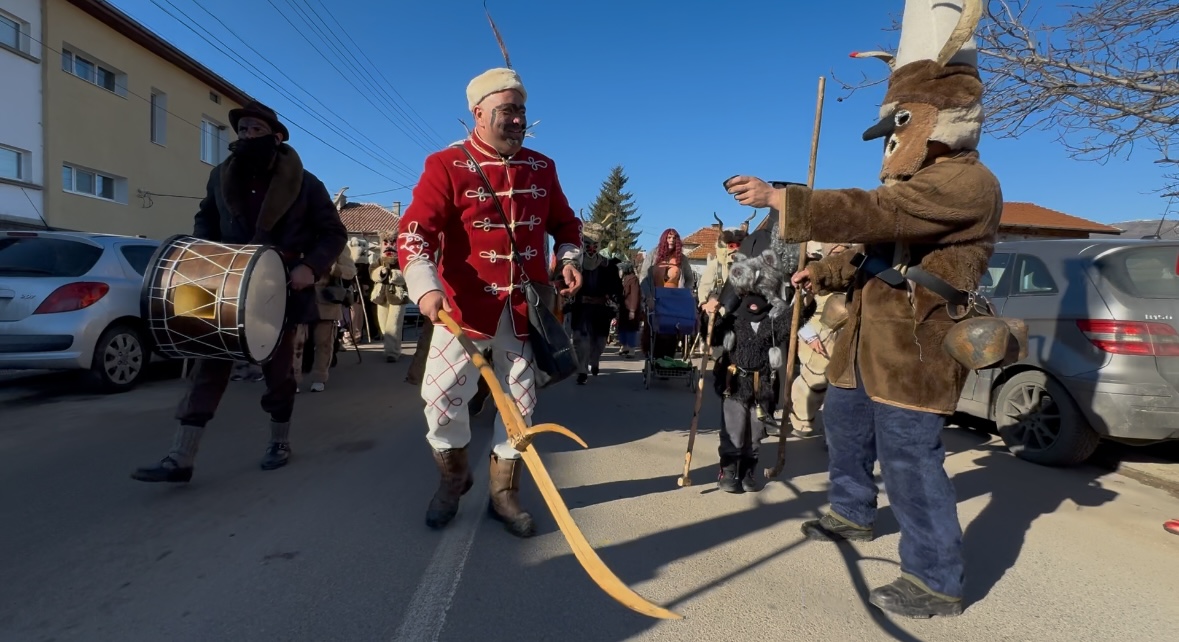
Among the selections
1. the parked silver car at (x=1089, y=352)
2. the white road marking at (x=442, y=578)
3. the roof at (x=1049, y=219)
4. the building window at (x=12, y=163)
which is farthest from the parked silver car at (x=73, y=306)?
the roof at (x=1049, y=219)

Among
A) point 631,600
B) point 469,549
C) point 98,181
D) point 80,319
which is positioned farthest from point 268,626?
point 98,181

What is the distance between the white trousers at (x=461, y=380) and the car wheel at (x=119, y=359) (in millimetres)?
4920

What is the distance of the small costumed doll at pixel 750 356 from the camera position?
385cm

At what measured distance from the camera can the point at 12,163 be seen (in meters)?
13.8

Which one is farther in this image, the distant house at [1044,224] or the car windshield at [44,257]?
the distant house at [1044,224]

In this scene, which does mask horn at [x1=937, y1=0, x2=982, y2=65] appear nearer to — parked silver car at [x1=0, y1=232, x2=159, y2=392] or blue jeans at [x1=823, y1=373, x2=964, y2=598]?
blue jeans at [x1=823, y1=373, x2=964, y2=598]

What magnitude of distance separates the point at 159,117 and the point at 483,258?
68.8 ft

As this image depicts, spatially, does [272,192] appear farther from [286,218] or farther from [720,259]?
[720,259]

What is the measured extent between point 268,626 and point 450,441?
1.05m

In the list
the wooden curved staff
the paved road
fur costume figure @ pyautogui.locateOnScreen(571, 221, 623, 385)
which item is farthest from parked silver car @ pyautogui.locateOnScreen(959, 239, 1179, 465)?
fur costume figure @ pyautogui.locateOnScreen(571, 221, 623, 385)

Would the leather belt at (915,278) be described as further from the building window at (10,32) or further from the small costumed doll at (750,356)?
the building window at (10,32)

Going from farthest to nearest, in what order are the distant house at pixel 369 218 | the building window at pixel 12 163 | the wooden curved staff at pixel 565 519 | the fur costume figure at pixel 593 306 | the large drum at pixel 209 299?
the distant house at pixel 369 218 < the building window at pixel 12 163 < the fur costume figure at pixel 593 306 < the large drum at pixel 209 299 < the wooden curved staff at pixel 565 519

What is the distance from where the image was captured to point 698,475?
4.20 meters

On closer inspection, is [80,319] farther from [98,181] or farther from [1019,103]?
[98,181]
